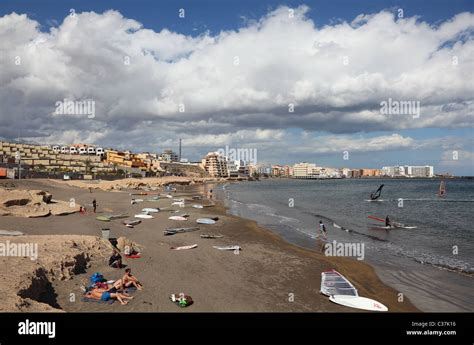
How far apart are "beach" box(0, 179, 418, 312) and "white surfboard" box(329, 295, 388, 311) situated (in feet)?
0.87

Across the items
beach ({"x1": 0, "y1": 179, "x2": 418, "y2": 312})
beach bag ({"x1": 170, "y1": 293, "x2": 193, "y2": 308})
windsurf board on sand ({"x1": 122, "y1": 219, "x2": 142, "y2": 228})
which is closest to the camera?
beach bag ({"x1": 170, "y1": 293, "x2": 193, "y2": 308})

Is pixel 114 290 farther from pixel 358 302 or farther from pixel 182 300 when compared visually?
pixel 358 302

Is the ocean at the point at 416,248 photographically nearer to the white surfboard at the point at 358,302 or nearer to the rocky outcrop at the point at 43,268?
the white surfboard at the point at 358,302

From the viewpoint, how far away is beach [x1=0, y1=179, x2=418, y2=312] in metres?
10.8

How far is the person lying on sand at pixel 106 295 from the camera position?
10.4 m

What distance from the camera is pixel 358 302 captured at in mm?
11320

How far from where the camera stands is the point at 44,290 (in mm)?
10422

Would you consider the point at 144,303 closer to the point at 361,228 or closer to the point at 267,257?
the point at 267,257

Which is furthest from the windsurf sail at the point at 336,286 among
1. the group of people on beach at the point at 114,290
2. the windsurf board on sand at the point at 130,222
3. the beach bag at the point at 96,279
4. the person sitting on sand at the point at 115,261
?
the windsurf board on sand at the point at 130,222

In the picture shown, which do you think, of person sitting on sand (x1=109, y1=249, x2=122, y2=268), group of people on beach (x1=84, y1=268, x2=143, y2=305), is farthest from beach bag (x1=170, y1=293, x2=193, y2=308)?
person sitting on sand (x1=109, y1=249, x2=122, y2=268)

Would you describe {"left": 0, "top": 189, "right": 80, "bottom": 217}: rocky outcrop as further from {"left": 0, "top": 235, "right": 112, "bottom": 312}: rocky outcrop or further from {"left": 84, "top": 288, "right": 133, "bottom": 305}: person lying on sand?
{"left": 84, "top": 288, "right": 133, "bottom": 305}: person lying on sand

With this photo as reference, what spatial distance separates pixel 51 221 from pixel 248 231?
14.8 m

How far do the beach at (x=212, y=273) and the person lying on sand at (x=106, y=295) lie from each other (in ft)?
0.95
